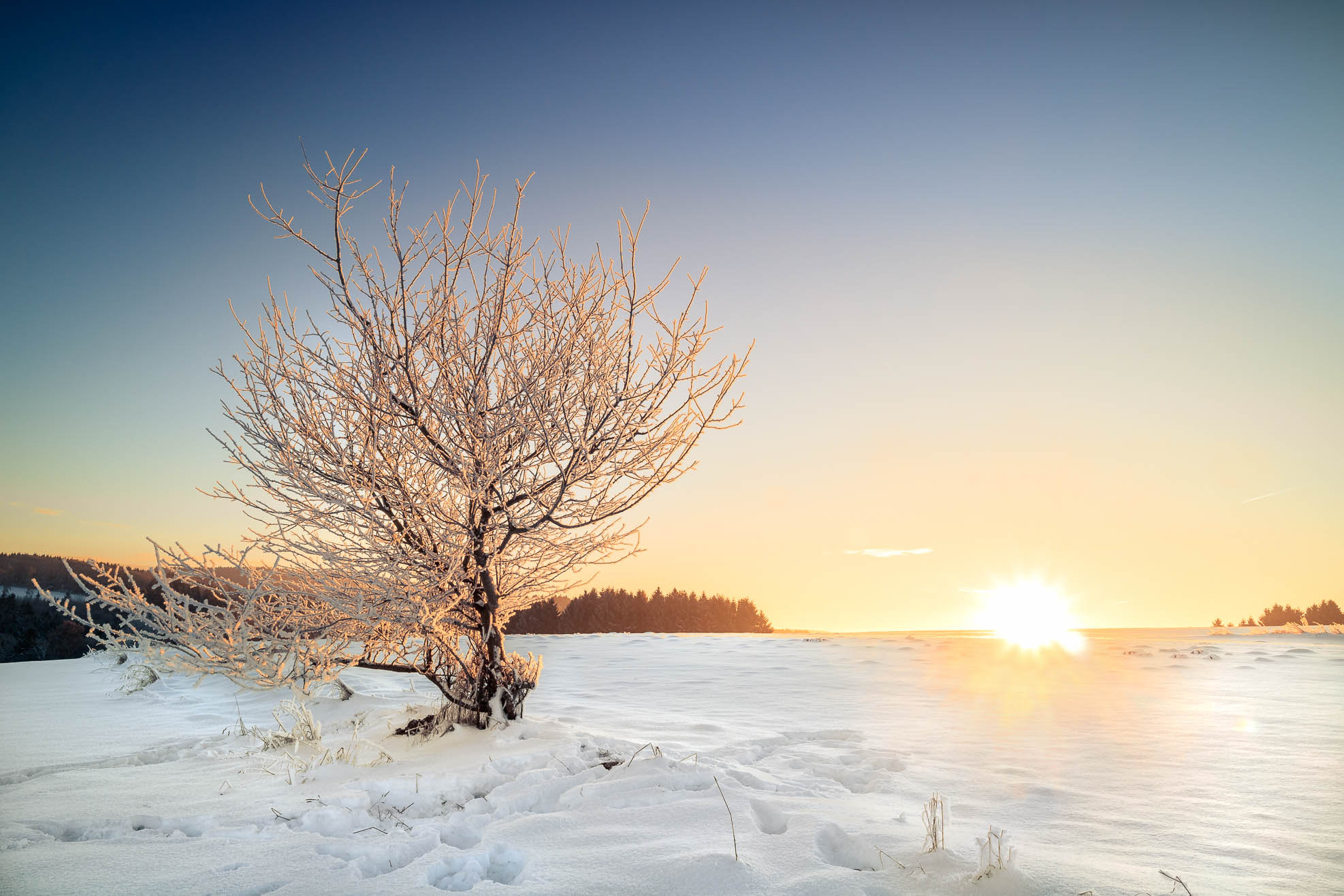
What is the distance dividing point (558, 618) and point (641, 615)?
16.4 feet

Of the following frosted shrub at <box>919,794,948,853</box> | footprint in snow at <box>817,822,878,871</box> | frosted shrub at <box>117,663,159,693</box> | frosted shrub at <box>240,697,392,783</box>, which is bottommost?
frosted shrub at <box>117,663,159,693</box>

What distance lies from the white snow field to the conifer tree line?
22.6 meters

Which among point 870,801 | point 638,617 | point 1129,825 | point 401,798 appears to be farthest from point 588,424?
point 638,617

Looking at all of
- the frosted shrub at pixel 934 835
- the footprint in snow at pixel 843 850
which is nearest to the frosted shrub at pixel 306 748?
Result: the footprint in snow at pixel 843 850

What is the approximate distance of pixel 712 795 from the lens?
3.14 m

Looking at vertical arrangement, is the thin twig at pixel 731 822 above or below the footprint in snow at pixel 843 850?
above

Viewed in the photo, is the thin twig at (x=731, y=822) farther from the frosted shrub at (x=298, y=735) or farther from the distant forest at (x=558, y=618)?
the distant forest at (x=558, y=618)

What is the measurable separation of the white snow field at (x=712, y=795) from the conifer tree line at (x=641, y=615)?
22.6 metres

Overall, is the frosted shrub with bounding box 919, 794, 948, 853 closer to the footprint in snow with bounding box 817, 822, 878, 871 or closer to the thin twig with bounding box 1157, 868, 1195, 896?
the footprint in snow with bounding box 817, 822, 878, 871

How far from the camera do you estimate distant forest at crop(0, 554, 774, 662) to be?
23.4 m

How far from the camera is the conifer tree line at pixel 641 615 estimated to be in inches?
1151

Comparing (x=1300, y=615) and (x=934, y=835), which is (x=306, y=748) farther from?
(x=1300, y=615)

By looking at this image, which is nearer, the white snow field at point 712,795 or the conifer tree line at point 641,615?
the white snow field at point 712,795

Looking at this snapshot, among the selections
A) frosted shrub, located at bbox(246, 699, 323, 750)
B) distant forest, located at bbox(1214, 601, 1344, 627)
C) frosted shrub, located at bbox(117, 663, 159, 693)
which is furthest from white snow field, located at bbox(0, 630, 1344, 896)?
distant forest, located at bbox(1214, 601, 1344, 627)
